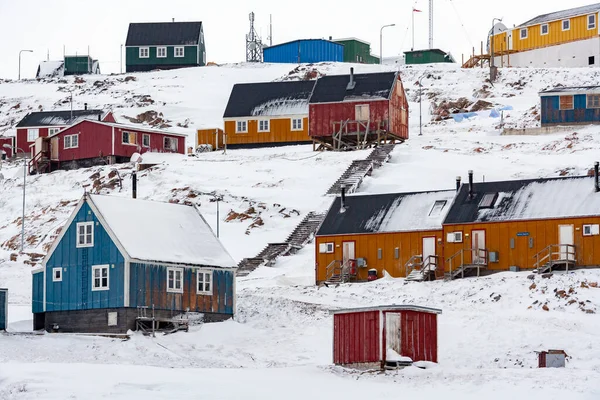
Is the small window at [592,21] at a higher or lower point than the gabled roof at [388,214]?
higher

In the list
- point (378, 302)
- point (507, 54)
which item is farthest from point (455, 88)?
point (378, 302)

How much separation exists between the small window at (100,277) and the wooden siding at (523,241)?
16.2 m

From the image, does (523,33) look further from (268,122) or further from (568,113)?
(568,113)

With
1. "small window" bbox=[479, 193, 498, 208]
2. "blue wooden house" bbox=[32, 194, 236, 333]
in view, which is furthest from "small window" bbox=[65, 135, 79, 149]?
"small window" bbox=[479, 193, 498, 208]

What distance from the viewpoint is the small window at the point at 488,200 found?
187 feet

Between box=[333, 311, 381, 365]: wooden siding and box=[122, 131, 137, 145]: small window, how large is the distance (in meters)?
53.2

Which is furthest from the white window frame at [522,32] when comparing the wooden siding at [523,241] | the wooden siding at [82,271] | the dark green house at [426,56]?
the wooden siding at [82,271]

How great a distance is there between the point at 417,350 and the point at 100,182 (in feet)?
155

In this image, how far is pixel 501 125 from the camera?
91688 millimetres

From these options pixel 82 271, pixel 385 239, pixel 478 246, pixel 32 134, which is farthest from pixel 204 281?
pixel 32 134

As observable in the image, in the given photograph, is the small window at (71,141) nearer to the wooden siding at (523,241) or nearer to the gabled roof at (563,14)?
the wooden siding at (523,241)

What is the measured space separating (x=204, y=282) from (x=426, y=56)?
85.9 meters

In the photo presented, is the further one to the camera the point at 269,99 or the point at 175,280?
the point at 269,99

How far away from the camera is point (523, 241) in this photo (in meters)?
55.0
